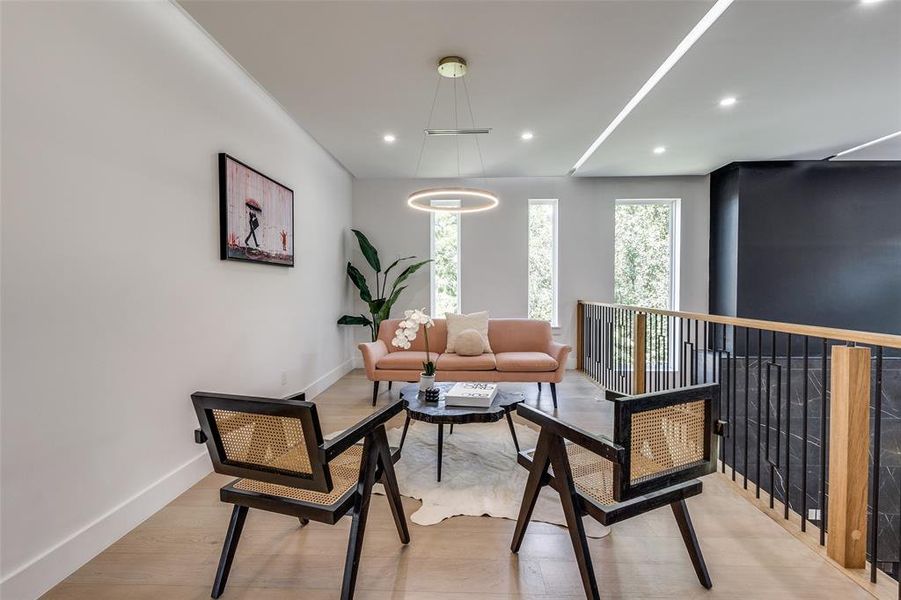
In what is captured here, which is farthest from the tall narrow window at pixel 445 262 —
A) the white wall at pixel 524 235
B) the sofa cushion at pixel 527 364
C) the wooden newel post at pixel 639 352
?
the wooden newel post at pixel 639 352

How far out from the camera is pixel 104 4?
5.95 ft

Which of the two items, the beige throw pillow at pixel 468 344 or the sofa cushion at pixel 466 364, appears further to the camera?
the beige throw pillow at pixel 468 344

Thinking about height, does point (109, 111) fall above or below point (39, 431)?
above

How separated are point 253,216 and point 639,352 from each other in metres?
3.46

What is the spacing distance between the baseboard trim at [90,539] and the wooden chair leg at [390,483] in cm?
125

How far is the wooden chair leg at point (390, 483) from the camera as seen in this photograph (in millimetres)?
1678

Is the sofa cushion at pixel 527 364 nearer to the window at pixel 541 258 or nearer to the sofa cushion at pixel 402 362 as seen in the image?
the sofa cushion at pixel 402 362

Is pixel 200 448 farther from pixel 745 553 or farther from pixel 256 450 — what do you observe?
pixel 745 553

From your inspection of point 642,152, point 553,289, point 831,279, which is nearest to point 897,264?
point 831,279

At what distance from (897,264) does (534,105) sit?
5.03 meters

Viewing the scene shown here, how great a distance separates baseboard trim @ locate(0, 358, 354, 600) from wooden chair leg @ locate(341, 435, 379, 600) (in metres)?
1.14

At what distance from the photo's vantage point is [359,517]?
1.46 meters

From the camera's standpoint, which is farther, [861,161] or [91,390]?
[861,161]

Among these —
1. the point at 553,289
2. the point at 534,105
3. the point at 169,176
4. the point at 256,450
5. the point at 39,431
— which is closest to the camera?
the point at 256,450
